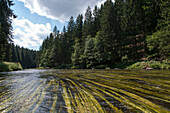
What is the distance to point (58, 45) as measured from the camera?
50406 mm

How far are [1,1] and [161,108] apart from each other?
12286 millimetres

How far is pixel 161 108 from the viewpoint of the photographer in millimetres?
1876

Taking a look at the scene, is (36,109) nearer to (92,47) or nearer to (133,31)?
(92,47)

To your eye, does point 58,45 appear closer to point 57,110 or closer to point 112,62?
point 112,62

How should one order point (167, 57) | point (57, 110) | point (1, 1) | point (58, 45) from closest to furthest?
point (57, 110), point (1, 1), point (167, 57), point (58, 45)

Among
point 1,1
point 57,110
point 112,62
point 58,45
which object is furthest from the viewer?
point 58,45

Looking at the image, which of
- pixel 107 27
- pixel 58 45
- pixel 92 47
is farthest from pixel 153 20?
pixel 58 45

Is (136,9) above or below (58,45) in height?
above

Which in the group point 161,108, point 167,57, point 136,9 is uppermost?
point 136,9

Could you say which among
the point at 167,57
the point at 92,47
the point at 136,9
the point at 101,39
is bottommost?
the point at 167,57

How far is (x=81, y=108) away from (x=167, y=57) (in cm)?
2324

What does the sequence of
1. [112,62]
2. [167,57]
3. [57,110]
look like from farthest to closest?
[112,62], [167,57], [57,110]

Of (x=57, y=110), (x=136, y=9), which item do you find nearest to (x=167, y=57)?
(x=136, y=9)

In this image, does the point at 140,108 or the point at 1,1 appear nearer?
the point at 140,108
